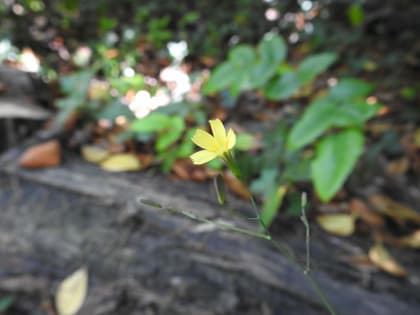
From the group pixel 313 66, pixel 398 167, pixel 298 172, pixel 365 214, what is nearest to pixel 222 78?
pixel 313 66

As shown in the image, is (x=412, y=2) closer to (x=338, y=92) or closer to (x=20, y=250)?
(x=338, y=92)

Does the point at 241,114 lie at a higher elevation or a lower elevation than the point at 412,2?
lower

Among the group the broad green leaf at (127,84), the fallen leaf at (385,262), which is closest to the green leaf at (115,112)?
the broad green leaf at (127,84)

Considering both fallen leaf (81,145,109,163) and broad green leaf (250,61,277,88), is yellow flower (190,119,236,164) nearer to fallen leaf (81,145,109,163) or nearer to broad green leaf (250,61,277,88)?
broad green leaf (250,61,277,88)

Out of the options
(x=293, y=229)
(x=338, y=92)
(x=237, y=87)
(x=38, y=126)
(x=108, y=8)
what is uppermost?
(x=108, y=8)

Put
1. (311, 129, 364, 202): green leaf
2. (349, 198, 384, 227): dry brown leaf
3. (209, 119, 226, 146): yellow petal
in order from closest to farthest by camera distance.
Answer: (209, 119, 226, 146): yellow petal
(311, 129, 364, 202): green leaf
(349, 198, 384, 227): dry brown leaf

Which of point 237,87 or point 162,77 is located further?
point 162,77

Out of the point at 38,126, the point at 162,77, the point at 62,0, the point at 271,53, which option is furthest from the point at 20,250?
the point at 62,0

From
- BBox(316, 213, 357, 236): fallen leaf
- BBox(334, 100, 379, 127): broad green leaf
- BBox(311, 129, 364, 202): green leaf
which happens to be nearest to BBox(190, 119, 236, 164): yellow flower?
BBox(311, 129, 364, 202): green leaf
